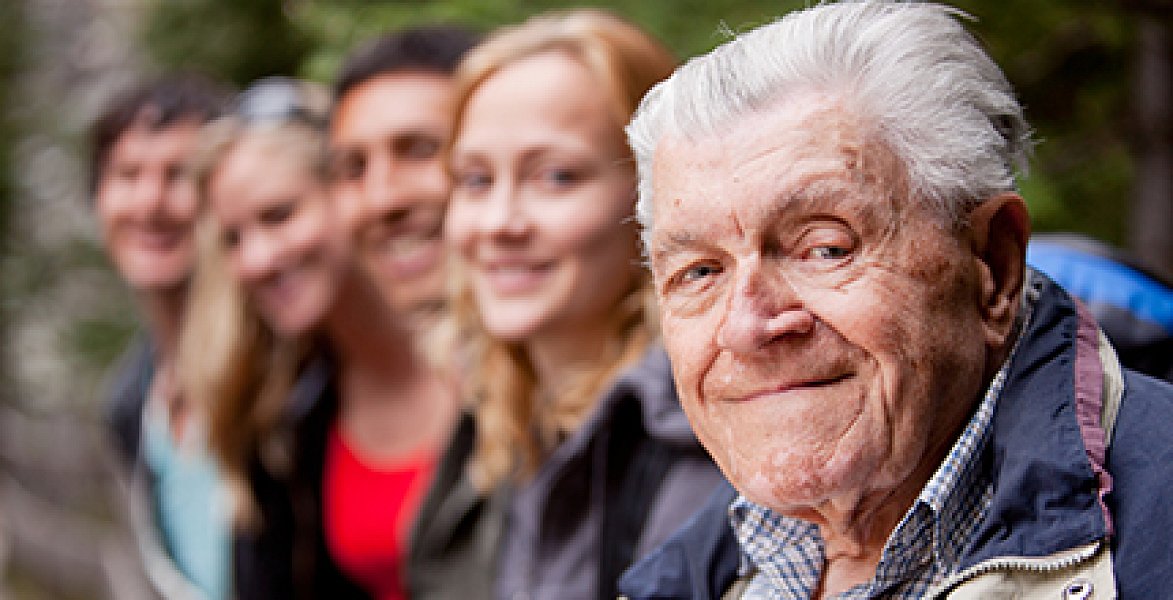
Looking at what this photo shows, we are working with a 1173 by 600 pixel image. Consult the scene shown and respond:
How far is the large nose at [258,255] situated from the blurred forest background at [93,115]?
90 centimetres

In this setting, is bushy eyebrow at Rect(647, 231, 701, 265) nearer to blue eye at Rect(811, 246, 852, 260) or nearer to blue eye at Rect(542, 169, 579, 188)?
blue eye at Rect(811, 246, 852, 260)

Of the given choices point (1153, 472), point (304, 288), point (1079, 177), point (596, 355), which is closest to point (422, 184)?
point (304, 288)

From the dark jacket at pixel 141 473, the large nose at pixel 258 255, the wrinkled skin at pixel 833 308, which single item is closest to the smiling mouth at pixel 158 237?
the dark jacket at pixel 141 473

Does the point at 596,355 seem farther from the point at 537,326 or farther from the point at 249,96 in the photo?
the point at 249,96

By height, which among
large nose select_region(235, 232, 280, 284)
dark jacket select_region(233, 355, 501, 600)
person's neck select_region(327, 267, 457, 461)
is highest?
large nose select_region(235, 232, 280, 284)

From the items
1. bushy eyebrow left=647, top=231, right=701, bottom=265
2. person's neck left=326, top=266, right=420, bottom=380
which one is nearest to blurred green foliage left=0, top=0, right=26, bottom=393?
person's neck left=326, top=266, right=420, bottom=380

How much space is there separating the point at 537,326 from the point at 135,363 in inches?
138

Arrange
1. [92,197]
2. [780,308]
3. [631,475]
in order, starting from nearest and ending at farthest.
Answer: [780,308], [631,475], [92,197]

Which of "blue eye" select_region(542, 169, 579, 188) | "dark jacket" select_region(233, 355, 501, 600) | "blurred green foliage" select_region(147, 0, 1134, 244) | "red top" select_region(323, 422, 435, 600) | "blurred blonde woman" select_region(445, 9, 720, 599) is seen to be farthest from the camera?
"red top" select_region(323, 422, 435, 600)

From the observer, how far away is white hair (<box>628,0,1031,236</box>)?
5.51 ft

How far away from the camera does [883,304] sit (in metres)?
1.67

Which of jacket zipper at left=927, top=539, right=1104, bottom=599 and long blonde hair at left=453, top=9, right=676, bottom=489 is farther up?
jacket zipper at left=927, top=539, right=1104, bottom=599

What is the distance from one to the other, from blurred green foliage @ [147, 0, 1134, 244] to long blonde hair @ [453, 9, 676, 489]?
42 cm

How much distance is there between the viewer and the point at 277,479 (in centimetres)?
445
